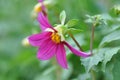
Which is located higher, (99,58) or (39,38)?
(39,38)

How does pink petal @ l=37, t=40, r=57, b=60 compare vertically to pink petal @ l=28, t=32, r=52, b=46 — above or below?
below

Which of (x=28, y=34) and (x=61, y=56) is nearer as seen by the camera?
(x=61, y=56)

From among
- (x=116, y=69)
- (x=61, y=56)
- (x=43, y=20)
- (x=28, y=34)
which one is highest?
(x=43, y=20)

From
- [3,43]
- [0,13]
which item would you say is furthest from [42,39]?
[0,13]

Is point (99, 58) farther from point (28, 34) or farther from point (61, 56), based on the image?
point (28, 34)

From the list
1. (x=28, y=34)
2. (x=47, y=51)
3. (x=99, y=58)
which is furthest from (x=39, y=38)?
(x=28, y=34)

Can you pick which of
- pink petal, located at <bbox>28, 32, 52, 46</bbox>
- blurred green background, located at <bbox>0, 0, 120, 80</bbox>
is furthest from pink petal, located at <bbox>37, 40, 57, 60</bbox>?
blurred green background, located at <bbox>0, 0, 120, 80</bbox>

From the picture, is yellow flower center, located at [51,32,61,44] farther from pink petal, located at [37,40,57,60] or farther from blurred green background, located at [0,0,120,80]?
blurred green background, located at [0,0,120,80]
